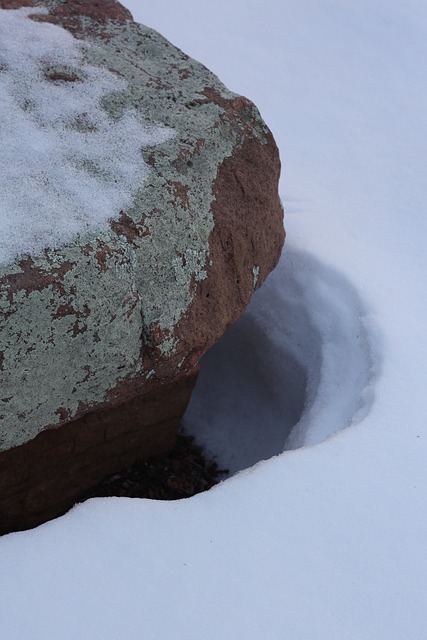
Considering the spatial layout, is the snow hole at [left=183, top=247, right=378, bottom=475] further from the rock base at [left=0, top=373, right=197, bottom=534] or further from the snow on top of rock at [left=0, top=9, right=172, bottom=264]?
the snow on top of rock at [left=0, top=9, right=172, bottom=264]

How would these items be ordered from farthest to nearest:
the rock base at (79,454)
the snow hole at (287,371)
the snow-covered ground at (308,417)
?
the snow hole at (287,371) < the rock base at (79,454) < the snow-covered ground at (308,417)

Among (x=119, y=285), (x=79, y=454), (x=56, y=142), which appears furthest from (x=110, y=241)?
(x=79, y=454)

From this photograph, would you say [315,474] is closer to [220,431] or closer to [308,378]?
[308,378]

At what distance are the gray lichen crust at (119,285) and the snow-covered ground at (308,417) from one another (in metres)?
0.20

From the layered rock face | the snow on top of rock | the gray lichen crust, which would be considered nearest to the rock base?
the layered rock face

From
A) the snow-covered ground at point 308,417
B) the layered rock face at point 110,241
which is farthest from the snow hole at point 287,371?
the layered rock face at point 110,241

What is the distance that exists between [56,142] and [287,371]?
32.4 inches

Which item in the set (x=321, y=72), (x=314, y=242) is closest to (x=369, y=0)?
(x=321, y=72)

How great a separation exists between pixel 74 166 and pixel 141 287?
10.4 inches

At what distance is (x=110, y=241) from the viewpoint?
1217 millimetres

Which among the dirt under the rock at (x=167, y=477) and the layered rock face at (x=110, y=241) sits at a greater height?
the layered rock face at (x=110, y=241)

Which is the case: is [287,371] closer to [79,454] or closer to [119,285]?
[79,454]

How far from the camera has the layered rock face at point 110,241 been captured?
1169 mm

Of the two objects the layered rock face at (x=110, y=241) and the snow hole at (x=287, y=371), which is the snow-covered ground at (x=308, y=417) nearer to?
the snow hole at (x=287, y=371)
